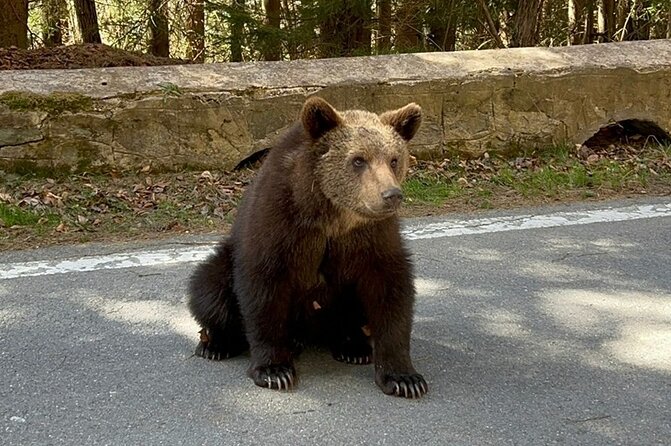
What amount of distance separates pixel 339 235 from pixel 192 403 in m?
0.89

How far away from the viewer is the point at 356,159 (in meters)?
3.50

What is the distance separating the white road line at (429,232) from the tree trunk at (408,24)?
573cm

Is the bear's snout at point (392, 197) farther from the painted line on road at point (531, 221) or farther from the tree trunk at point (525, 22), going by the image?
the tree trunk at point (525, 22)

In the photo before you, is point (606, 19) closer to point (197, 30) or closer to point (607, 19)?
point (607, 19)

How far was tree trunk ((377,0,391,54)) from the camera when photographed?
38.7 ft

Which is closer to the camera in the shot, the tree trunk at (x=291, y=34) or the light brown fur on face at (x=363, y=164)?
the light brown fur on face at (x=363, y=164)

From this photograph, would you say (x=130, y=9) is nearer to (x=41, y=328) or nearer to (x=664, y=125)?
(x=664, y=125)

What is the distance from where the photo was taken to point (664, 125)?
316 inches

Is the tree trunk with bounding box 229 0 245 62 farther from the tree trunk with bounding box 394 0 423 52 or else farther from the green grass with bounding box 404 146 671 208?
the green grass with bounding box 404 146 671 208

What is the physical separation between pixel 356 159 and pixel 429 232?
234 cm

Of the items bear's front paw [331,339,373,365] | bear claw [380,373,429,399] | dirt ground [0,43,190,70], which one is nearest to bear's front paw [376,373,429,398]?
bear claw [380,373,429,399]

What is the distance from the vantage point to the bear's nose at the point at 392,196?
331cm

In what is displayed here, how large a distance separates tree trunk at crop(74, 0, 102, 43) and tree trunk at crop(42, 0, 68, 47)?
183cm

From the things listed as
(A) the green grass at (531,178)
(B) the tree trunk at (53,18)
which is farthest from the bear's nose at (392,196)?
(B) the tree trunk at (53,18)
